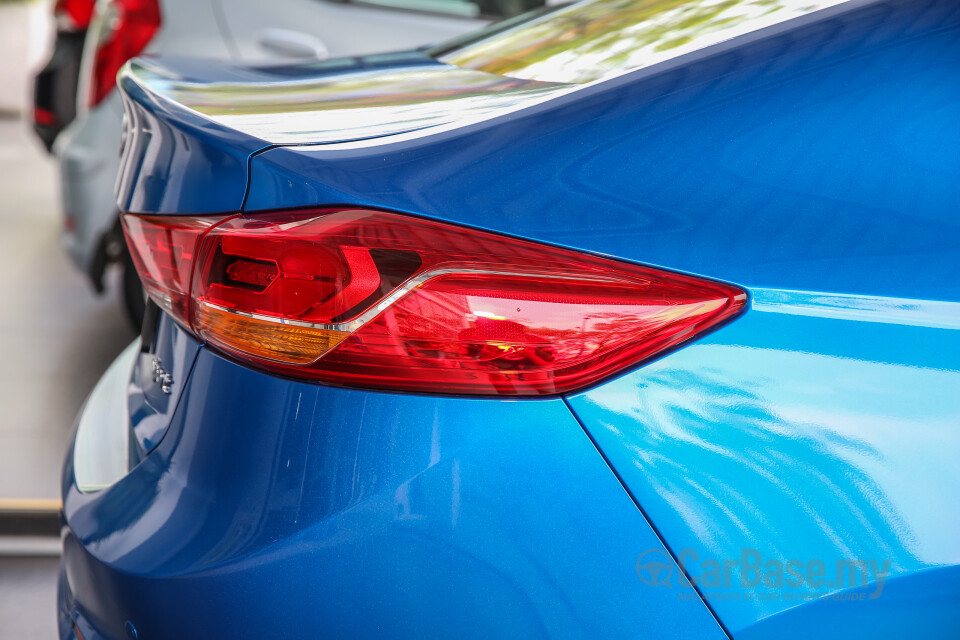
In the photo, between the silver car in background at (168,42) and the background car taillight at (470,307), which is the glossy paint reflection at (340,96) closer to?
the background car taillight at (470,307)

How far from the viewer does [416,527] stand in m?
0.89

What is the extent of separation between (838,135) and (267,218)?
61 cm

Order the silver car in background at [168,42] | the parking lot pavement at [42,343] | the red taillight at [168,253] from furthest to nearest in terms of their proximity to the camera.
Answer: the silver car in background at [168,42] < the parking lot pavement at [42,343] < the red taillight at [168,253]

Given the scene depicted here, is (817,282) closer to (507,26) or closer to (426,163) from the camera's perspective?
(426,163)

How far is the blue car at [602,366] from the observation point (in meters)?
0.88

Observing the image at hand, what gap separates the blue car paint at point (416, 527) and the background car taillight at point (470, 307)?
3 cm

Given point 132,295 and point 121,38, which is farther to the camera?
point 132,295

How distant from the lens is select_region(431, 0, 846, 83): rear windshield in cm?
112

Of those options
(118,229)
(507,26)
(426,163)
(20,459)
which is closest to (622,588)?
(426,163)

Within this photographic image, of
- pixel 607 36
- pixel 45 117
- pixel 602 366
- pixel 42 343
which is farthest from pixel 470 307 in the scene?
pixel 45 117

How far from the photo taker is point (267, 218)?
3.10ft

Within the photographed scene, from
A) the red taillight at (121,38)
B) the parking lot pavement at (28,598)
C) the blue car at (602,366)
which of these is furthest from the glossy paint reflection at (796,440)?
the red taillight at (121,38)

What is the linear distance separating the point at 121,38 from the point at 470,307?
2465 mm

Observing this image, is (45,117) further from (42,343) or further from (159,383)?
(159,383)
